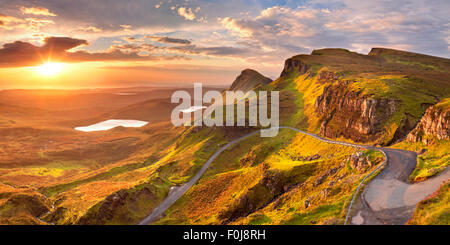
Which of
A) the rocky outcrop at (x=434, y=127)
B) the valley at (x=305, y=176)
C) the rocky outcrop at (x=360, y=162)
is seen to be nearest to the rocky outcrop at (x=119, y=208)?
the valley at (x=305, y=176)

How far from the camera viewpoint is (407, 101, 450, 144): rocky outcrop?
58.2 meters

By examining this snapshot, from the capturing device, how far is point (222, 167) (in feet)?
395

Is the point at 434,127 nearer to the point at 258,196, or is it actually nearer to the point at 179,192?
the point at 258,196

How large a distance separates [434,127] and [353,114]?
3987 cm

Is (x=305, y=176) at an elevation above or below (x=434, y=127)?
below

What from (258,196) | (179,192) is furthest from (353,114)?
(179,192)

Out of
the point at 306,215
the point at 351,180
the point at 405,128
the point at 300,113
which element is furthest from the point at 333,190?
the point at 300,113

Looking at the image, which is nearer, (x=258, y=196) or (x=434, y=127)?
(x=434, y=127)

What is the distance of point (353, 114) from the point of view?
331 feet

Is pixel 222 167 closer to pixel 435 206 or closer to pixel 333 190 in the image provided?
pixel 333 190

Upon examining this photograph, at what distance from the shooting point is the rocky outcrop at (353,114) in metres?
87.7

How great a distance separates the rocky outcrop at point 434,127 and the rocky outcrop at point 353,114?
715 inches

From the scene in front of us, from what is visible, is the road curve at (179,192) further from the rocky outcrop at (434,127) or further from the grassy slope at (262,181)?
the rocky outcrop at (434,127)

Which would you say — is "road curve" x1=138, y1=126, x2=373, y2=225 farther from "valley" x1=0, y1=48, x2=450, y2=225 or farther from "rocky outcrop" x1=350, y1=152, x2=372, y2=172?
"rocky outcrop" x1=350, y1=152, x2=372, y2=172
